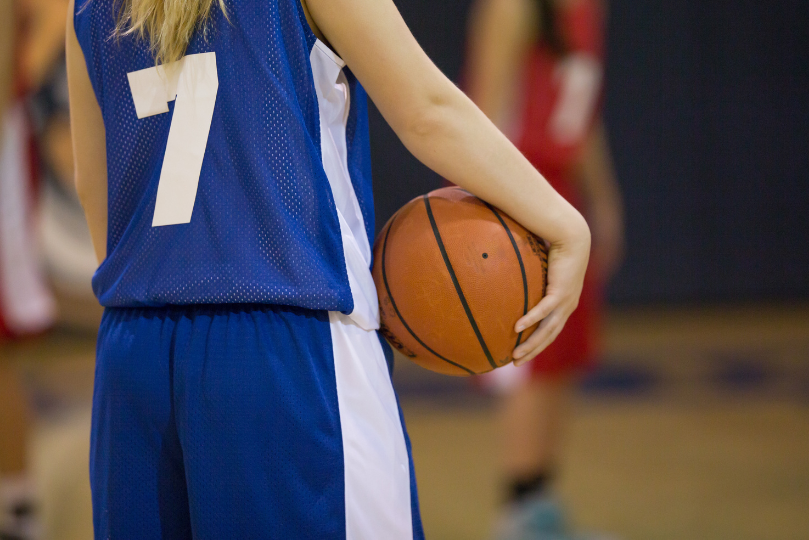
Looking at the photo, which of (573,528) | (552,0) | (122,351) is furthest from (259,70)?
(573,528)

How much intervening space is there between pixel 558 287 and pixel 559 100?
1766 millimetres

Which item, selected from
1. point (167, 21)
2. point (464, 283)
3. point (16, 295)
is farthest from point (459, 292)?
point (16, 295)

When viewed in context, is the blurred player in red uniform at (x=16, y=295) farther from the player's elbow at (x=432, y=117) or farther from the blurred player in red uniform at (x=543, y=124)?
the player's elbow at (x=432, y=117)

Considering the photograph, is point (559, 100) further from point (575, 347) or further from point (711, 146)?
point (711, 146)

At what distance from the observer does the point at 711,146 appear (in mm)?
5945

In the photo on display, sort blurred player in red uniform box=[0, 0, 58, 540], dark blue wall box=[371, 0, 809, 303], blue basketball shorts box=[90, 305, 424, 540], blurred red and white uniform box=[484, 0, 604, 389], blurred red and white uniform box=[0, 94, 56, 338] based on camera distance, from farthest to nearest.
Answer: dark blue wall box=[371, 0, 809, 303]
blurred red and white uniform box=[484, 0, 604, 389]
blurred red and white uniform box=[0, 94, 56, 338]
blurred player in red uniform box=[0, 0, 58, 540]
blue basketball shorts box=[90, 305, 424, 540]

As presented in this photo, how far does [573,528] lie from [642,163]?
404 centimetres

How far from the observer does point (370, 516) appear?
3.34ft

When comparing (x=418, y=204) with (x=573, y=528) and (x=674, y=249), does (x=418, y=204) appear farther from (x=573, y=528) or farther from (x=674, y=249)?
(x=674, y=249)

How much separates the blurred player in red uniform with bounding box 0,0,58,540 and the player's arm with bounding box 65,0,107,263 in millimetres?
1305

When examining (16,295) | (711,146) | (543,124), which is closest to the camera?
(16,295)

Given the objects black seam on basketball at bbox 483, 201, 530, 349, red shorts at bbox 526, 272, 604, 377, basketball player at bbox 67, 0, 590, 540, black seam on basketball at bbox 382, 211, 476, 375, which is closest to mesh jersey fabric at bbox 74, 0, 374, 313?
basketball player at bbox 67, 0, 590, 540

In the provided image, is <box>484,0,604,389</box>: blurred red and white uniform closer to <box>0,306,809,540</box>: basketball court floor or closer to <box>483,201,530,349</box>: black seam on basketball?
<box>0,306,809,540</box>: basketball court floor

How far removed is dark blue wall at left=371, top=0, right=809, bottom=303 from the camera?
5898mm
